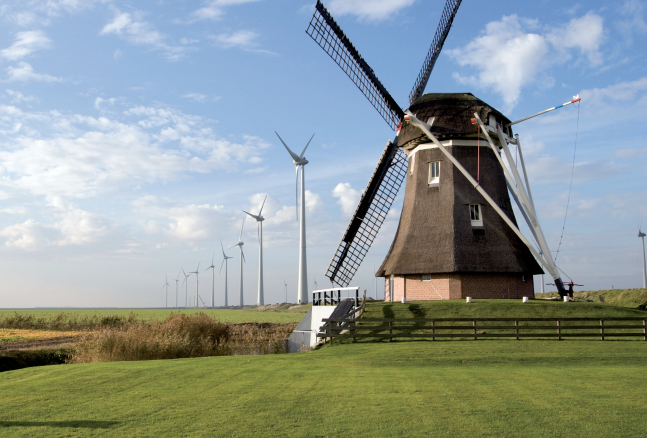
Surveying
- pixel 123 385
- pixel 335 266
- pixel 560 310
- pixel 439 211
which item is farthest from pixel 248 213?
pixel 123 385

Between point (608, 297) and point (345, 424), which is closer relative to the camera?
point (345, 424)

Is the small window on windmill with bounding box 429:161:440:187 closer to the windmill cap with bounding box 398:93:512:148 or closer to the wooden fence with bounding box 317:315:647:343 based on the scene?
the windmill cap with bounding box 398:93:512:148

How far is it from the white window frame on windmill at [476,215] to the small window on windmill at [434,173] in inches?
95.8

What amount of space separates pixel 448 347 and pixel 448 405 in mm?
10388

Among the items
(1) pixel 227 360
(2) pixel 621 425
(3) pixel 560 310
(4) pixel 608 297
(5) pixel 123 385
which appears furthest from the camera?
(4) pixel 608 297

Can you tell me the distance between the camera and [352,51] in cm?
3117

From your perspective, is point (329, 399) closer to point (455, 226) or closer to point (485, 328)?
point (485, 328)

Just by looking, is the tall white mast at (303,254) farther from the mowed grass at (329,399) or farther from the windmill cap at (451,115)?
the mowed grass at (329,399)

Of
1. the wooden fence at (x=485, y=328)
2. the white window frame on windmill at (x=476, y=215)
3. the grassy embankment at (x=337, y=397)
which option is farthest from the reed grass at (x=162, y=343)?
the white window frame on windmill at (x=476, y=215)

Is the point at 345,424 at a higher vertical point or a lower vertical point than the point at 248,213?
lower

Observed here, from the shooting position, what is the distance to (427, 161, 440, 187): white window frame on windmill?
1147 inches

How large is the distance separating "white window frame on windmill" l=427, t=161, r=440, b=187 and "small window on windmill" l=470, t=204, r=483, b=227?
248 cm

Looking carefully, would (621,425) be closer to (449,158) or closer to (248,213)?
(449,158)

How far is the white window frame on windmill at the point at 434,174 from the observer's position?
2914cm
